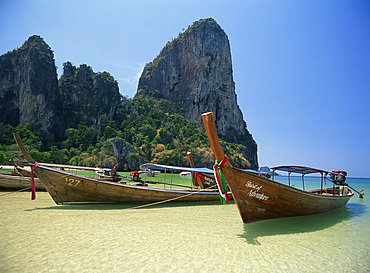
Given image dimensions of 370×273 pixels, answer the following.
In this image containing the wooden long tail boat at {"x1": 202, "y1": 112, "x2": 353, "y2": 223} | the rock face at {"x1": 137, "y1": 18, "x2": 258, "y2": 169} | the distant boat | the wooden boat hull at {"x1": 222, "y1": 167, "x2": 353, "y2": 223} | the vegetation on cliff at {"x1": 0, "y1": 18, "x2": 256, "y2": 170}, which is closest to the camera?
the wooden long tail boat at {"x1": 202, "y1": 112, "x2": 353, "y2": 223}

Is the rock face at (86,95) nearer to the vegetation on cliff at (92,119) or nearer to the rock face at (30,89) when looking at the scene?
the vegetation on cliff at (92,119)

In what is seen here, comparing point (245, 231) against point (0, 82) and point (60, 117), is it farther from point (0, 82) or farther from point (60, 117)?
point (0, 82)

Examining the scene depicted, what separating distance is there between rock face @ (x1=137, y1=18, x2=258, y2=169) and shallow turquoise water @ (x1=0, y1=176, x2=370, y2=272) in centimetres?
7478

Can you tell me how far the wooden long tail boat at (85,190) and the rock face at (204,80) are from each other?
72639mm

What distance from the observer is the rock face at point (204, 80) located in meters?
82.4

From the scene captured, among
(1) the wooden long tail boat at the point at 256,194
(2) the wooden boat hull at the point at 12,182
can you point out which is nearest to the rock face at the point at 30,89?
(2) the wooden boat hull at the point at 12,182

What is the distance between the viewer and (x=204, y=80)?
270 feet

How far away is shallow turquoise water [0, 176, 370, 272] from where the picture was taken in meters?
3.86

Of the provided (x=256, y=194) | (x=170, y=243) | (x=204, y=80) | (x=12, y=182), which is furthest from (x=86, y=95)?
(x=170, y=243)

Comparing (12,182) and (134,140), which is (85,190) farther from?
(134,140)

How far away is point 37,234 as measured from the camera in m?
5.10

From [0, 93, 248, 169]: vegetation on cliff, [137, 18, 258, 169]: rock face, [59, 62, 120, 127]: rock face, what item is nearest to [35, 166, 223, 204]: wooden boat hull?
[0, 93, 248, 169]: vegetation on cliff

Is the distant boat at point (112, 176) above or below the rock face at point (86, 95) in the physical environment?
below

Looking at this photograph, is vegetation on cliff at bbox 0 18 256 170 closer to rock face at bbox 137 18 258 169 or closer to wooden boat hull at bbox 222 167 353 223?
rock face at bbox 137 18 258 169
